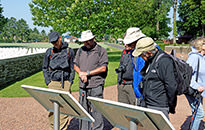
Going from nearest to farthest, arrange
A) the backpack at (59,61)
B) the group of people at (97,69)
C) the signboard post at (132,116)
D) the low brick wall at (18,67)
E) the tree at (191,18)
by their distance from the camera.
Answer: the signboard post at (132,116) → the group of people at (97,69) → the backpack at (59,61) → the low brick wall at (18,67) → the tree at (191,18)

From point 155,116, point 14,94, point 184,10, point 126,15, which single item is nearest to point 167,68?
point 155,116

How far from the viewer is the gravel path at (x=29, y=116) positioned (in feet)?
17.8

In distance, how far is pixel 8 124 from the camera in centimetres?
567

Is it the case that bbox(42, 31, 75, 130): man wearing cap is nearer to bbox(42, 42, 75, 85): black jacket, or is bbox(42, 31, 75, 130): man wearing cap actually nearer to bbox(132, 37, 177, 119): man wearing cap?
bbox(42, 42, 75, 85): black jacket

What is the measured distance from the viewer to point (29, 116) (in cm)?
621

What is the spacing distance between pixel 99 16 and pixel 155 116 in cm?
1796

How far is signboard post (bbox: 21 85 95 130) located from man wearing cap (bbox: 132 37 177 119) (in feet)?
2.91

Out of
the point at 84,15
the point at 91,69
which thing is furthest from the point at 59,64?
the point at 84,15

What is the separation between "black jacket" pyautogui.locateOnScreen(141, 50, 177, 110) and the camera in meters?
2.84

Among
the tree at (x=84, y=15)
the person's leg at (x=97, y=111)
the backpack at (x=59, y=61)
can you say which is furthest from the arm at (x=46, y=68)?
the tree at (x=84, y=15)

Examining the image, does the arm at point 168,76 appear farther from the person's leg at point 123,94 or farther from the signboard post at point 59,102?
the person's leg at point 123,94

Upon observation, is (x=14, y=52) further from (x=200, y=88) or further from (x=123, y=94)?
(x=200, y=88)

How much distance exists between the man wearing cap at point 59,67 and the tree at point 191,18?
163 feet

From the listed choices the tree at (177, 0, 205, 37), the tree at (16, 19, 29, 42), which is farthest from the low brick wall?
the tree at (16, 19, 29, 42)
